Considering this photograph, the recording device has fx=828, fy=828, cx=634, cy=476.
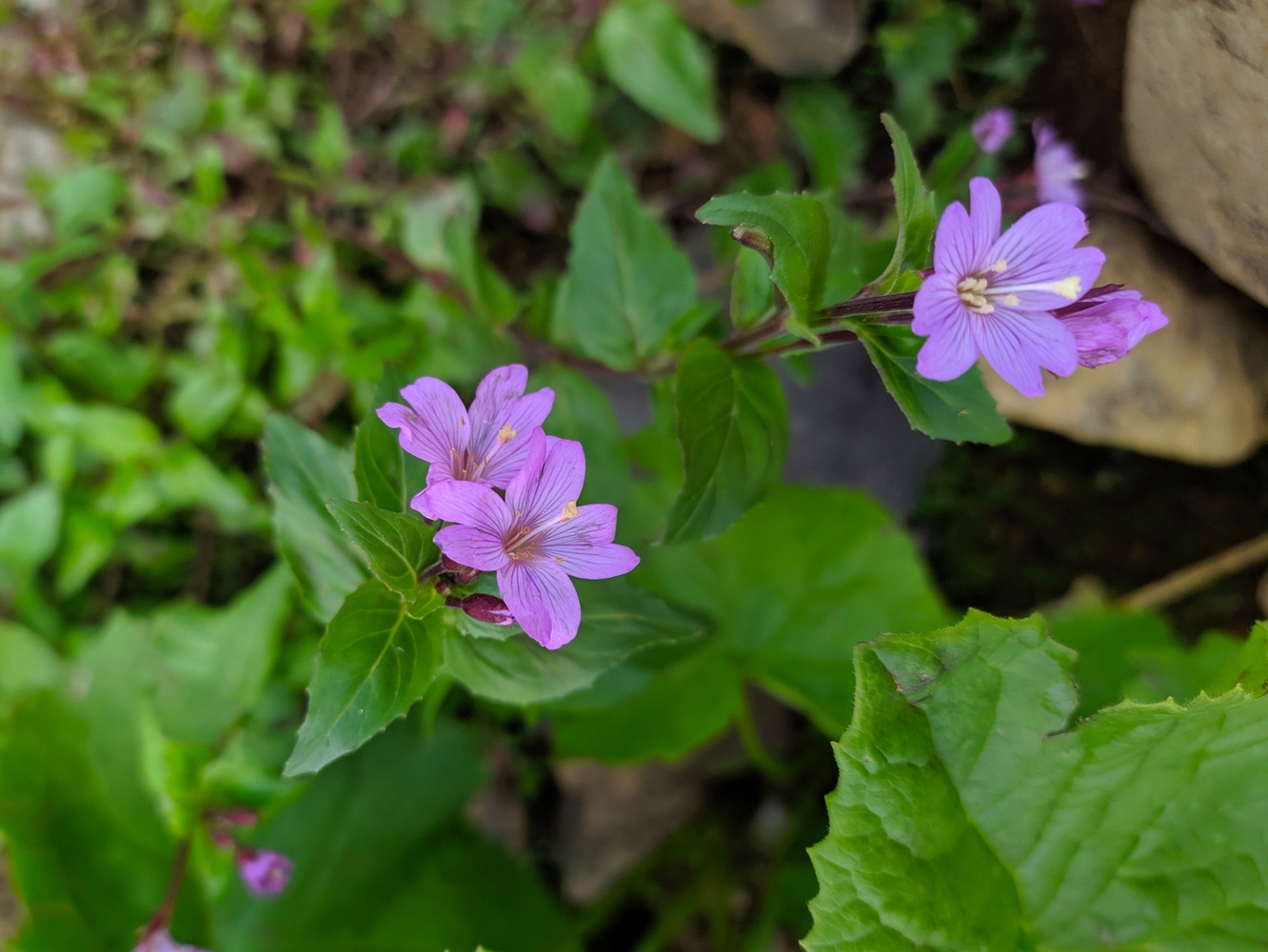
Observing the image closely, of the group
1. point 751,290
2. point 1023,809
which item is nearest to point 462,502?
point 751,290

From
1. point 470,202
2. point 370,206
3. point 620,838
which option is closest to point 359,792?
point 620,838

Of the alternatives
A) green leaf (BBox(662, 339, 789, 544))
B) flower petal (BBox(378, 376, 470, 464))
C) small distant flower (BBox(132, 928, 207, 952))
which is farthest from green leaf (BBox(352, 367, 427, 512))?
small distant flower (BBox(132, 928, 207, 952))

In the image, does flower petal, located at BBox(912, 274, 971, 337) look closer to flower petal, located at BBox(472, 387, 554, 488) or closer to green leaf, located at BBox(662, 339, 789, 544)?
green leaf, located at BBox(662, 339, 789, 544)

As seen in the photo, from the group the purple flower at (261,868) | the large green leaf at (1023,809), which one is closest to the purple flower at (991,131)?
the large green leaf at (1023,809)

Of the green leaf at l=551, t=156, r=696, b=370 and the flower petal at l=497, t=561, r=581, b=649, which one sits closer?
the flower petal at l=497, t=561, r=581, b=649

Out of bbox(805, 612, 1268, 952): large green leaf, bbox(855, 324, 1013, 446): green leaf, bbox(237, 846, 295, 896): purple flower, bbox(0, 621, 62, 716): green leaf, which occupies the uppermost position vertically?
bbox(855, 324, 1013, 446): green leaf

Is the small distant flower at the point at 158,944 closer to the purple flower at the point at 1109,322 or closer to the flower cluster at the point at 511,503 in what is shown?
the flower cluster at the point at 511,503
